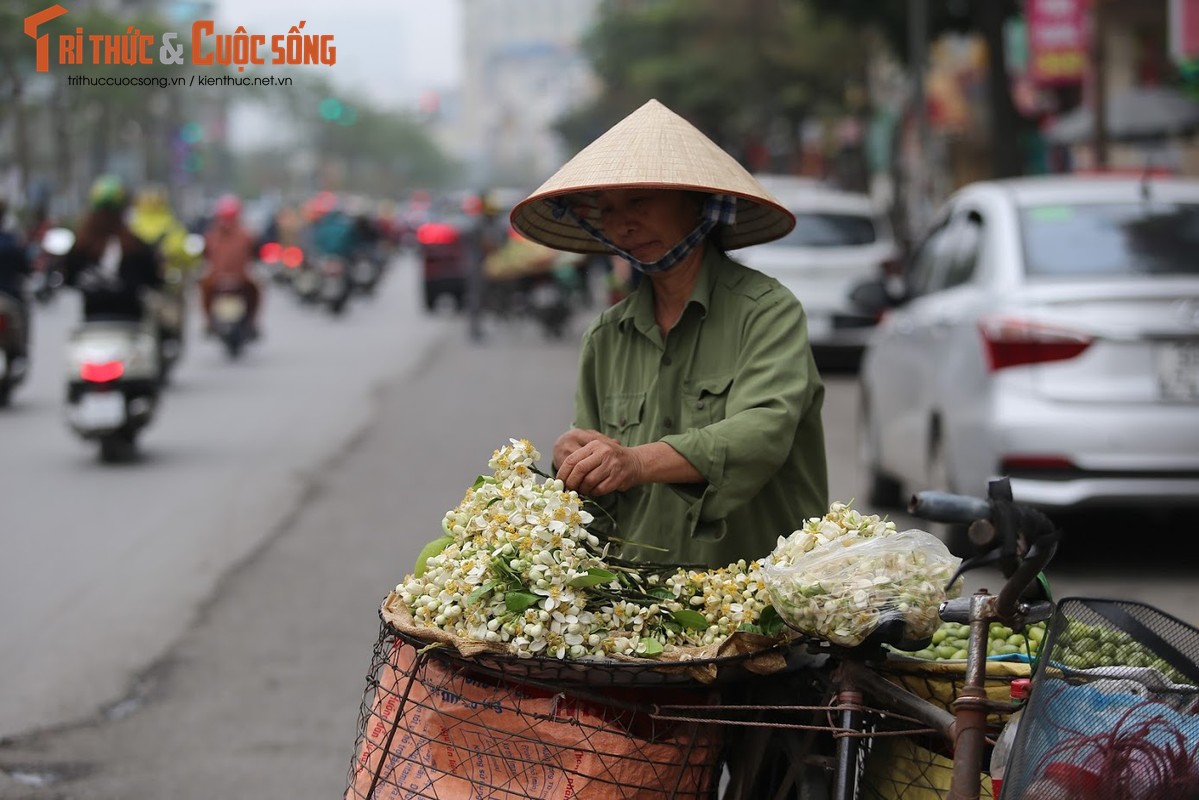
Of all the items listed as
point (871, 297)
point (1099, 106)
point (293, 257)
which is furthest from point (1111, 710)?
point (293, 257)

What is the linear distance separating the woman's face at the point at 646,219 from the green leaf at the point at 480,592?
2.69 feet

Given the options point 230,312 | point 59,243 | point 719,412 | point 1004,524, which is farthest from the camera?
point 230,312

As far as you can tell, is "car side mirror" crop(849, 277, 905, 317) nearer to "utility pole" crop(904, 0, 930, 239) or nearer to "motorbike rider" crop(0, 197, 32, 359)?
"motorbike rider" crop(0, 197, 32, 359)

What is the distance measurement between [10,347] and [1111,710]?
1467 centimetres

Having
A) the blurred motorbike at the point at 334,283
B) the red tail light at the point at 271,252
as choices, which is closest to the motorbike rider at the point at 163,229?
the blurred motorbike at the point at 334,283

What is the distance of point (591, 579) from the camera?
9.32 feet

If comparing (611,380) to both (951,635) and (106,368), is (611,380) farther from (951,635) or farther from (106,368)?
(106,368)

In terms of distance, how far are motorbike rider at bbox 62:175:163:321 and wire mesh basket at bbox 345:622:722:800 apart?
10.3 m

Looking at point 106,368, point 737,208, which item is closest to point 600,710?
point 737,208

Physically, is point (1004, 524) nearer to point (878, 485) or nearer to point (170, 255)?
point (878, 485)

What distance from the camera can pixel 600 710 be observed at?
2.80 meters

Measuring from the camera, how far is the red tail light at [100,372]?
39.3ft

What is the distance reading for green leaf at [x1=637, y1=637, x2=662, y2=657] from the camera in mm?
2824

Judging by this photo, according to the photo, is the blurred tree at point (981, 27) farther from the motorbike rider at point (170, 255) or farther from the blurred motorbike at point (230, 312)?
the motorbike rider at point (170, 255)
